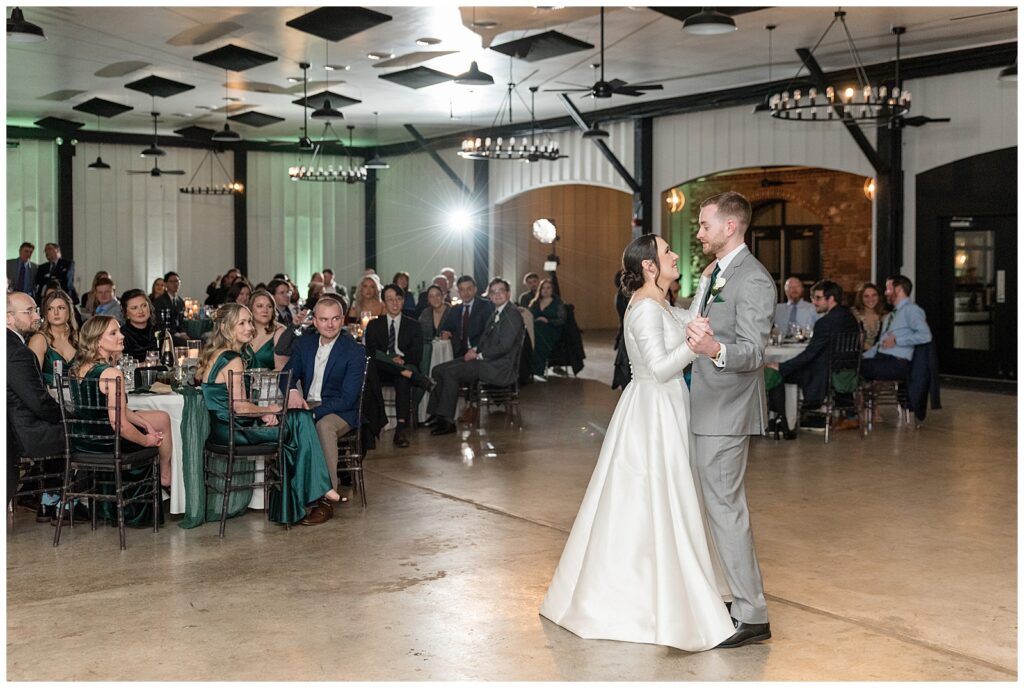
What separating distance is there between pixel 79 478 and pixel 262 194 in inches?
669

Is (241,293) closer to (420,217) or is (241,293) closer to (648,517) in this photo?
(648,517)

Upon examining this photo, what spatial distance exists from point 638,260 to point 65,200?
1819 centimetres

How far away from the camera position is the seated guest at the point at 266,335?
24.2 feet

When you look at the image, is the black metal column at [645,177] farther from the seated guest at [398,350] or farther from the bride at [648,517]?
the bride at [648,517]

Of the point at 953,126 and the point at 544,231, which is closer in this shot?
the point at 953,126

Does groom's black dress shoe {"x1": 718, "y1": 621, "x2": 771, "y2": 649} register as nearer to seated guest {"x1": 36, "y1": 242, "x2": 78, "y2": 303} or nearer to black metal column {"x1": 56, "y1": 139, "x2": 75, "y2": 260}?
seated guest {"x1": 36, "y1": 242, "x2": 78, "y2": 303}

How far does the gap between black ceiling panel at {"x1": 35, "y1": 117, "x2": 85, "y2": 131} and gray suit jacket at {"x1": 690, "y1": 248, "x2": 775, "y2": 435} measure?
1698cm

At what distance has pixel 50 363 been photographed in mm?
6422

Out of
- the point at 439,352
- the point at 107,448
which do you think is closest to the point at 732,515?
the point at 107,448

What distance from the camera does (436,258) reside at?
72.6 feet

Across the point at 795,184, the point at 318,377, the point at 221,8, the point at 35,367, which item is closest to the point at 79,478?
the point at 35,367

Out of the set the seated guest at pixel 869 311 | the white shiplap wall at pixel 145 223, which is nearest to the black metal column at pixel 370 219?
the white shiplap wall at pixel 145 223

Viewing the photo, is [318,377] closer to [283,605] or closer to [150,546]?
[150,546]

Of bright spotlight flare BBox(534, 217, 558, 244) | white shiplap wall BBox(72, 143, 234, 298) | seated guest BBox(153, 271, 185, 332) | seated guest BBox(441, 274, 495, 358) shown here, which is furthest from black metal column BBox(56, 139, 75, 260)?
seated guest BBox(441, 274, 495, 358)
